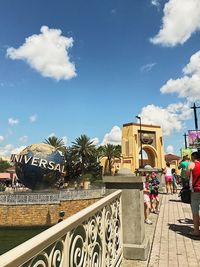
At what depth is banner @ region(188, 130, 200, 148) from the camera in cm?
2788

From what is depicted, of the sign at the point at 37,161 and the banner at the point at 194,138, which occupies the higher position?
the banner at the point at 194,138

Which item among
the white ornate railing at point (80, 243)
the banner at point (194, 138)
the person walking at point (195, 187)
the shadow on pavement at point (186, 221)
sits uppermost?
the banner at point (194, 138)

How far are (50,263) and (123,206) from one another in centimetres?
332

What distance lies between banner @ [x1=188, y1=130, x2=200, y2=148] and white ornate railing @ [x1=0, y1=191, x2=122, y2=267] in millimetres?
24826

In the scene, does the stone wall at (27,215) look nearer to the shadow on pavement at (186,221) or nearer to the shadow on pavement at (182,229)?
the shadow on pavement at (186,221)

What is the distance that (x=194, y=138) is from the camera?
28.5 metres

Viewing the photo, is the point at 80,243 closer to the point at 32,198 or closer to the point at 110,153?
the point at 32,198

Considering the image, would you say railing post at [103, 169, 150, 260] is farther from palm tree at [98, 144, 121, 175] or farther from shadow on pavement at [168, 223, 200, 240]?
palm tree at [98, 144, 121, 175]

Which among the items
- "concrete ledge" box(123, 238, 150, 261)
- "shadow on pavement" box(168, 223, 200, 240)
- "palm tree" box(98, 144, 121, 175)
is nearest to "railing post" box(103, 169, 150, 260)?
"concrete ledge" box(123, 238, 150, 261)

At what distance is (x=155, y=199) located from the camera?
33.9 ft

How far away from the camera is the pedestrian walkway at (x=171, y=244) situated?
4.75 meters

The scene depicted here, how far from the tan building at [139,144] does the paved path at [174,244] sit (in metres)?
45.0

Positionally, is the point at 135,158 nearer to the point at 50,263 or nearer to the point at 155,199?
the point at 155,199

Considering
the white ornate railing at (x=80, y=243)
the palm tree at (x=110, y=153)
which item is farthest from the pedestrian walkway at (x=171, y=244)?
the palm tree at (x=110, y=153)
